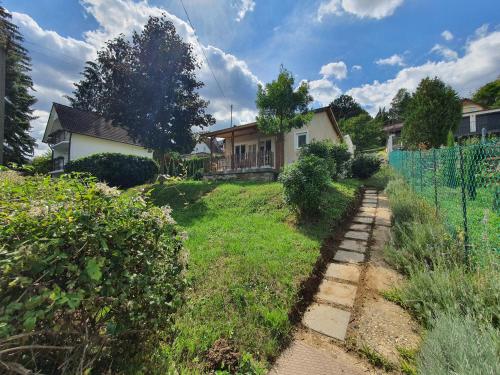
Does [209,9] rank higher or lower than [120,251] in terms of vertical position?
higher

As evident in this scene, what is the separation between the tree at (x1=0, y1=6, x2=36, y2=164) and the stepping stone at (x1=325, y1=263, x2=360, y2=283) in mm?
27758

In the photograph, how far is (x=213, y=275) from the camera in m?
3.02

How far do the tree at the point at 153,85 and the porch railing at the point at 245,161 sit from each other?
3.00 m

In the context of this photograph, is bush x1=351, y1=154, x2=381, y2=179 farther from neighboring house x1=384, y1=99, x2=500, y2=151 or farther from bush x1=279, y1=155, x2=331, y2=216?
neighboring house x1=384, y1=99, x2=500, y2=151

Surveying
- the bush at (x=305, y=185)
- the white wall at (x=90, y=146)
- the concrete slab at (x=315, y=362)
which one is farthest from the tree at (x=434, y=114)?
the white wall at (x=90, y=146)

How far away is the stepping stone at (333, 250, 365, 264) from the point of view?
3619mm

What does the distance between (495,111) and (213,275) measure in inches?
1333

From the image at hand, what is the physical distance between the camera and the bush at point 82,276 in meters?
1.03

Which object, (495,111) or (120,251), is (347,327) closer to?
(120,251)

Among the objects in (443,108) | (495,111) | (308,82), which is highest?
(495,111)

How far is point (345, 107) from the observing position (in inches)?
1841

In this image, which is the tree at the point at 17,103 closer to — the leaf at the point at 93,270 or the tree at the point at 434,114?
the leaf at the point at 93,270

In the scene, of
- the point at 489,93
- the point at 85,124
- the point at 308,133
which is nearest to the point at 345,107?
the point at 489,93

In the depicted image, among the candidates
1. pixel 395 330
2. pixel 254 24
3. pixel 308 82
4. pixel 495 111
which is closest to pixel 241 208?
pixel 395 330
